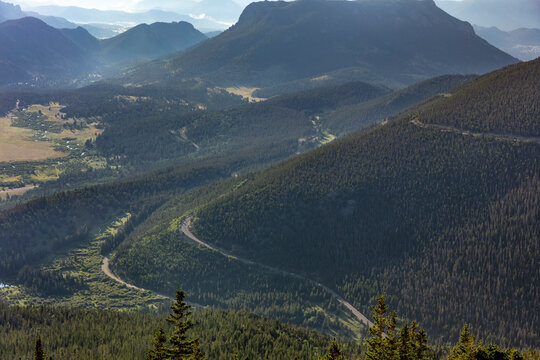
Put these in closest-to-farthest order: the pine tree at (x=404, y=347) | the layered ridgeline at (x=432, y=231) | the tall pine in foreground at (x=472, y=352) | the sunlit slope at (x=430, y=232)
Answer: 1. the pine tree at (x=404, y=347)
2. the tall pine in foreground at (x=472, y=352)
3. the layered ridgeline at (x=432, y=231)
4. the sunlit slope at (x=430, y=232)

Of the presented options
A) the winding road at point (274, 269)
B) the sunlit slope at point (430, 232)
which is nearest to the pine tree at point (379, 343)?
the sunlit slope at point (430, 232)

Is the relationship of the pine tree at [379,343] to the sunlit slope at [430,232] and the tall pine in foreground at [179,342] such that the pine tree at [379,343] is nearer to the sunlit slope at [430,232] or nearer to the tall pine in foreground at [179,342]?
the tall pine in foreground at [179,342]

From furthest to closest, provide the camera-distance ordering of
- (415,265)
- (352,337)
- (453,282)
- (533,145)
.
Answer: (533,145) < (415,265) < (453,282) < (352,337)

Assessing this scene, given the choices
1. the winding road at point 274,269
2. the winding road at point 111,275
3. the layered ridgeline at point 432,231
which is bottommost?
the winding road at point 111,275

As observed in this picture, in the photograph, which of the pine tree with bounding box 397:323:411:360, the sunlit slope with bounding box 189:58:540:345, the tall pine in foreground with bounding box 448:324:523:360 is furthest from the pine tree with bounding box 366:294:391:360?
the sunlit slope with bounding box 189:58:540:345

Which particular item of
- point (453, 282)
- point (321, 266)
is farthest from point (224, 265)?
point (453, 282)

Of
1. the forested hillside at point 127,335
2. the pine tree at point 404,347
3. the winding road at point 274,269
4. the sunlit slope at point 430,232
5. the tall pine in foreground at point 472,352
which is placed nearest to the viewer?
the pine tree at point 404,347

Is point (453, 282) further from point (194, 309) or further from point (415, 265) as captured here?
point (194, 309)

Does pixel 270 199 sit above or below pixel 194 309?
above

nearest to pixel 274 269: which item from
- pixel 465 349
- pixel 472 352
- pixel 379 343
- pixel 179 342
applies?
pixel 465 349
